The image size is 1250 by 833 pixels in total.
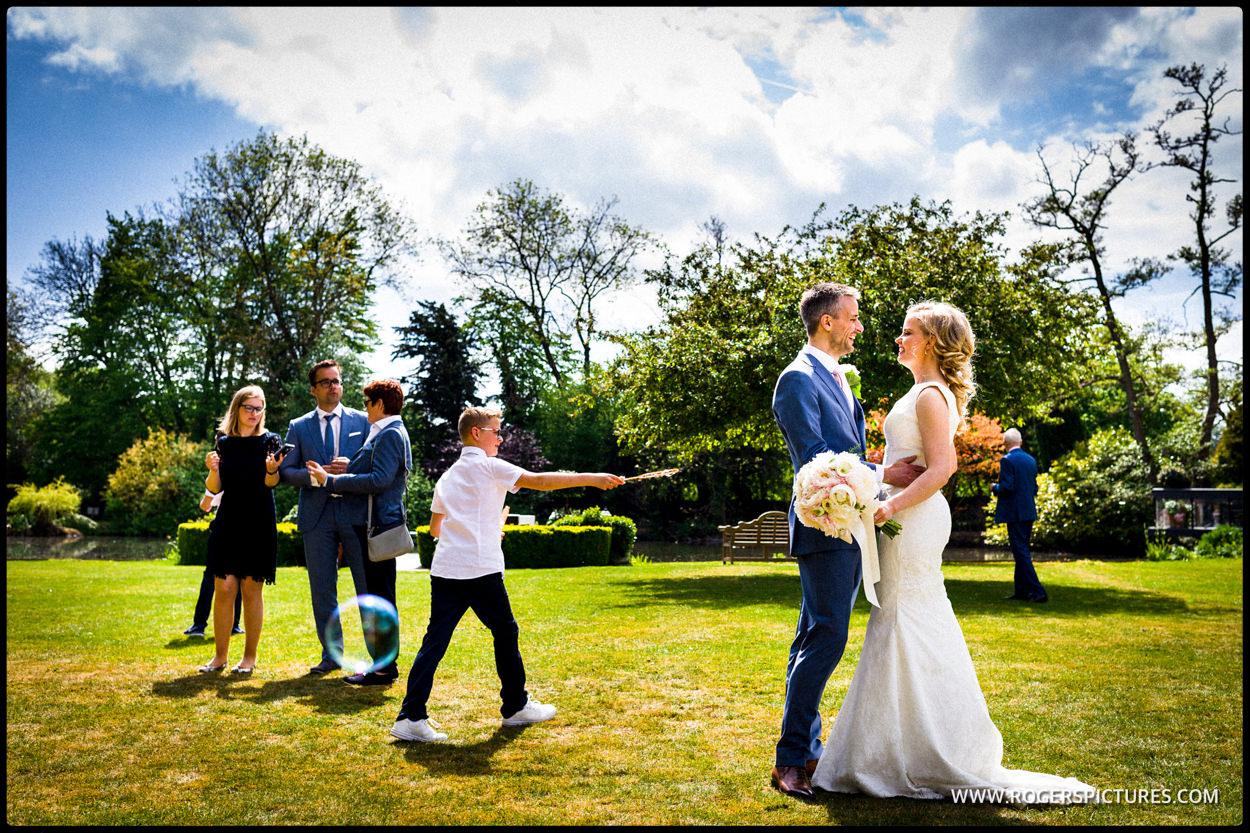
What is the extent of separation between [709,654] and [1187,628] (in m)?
5.29

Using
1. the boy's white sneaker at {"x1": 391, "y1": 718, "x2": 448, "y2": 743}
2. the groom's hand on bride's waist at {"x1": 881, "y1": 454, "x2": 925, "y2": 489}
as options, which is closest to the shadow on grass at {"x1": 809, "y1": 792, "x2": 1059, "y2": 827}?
the groom's hand on bride's waist at {"x1": 881, "y1": 454, "x2": 925, "y2": 489}

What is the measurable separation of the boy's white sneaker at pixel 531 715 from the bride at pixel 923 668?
1.92 m

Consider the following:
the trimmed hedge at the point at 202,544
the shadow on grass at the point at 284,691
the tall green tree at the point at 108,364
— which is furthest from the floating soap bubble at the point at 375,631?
the tall green tree at the point at 108,364

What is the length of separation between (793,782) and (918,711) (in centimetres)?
66

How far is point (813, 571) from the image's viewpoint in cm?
435

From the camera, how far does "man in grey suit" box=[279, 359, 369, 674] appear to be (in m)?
6.95

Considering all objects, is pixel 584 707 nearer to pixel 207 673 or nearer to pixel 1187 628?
pixel 207 673

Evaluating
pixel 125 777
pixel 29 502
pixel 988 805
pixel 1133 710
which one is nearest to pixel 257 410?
pixel 125 777

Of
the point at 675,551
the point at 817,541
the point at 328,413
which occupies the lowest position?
the point at 675,551

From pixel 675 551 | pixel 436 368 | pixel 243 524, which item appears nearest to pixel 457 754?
pixel 243 524

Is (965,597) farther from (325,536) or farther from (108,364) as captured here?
(108,364)

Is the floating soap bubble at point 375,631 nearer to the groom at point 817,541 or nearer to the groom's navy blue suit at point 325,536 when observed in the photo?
the groom's navy blue suit at point 325,536

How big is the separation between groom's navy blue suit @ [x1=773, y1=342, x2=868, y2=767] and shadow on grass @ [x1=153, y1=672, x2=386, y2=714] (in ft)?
9.93

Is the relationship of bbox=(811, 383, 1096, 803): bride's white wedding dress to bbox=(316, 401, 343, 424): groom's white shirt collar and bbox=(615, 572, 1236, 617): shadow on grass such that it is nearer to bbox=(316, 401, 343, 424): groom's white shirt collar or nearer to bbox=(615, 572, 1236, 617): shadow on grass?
bbox=(316, 401, 343, 424): groom's white shirt collar
